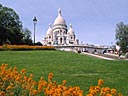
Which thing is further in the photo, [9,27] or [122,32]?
[122,32]

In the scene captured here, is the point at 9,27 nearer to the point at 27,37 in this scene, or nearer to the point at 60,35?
the point at 27,37

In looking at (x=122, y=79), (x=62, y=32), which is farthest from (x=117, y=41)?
(x=122, y=79)

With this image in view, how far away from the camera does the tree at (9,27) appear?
61438 mm

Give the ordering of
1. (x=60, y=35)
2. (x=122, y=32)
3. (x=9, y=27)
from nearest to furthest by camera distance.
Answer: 1. (x=9, y=27)
2. (x=122, y=32)
3. (x=60, y=35)

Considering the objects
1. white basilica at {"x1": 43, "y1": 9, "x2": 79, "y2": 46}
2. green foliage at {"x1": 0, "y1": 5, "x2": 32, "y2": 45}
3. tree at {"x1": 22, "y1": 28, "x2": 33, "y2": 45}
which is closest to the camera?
green foliage at {"x1": 0, "y1": 5, "x2": 32, "y2": 45}

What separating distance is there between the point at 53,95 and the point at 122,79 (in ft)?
27.3

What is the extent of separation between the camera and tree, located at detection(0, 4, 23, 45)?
61.4m

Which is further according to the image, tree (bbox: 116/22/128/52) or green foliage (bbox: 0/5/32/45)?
tree (bbox: 116/22/128/52)

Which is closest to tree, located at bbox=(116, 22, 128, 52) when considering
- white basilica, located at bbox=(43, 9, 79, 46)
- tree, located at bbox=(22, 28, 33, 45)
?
tree, located at bbox=(22, 28, 33, 45)

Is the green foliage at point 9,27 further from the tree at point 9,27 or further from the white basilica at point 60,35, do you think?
the white basilica at point 60,35

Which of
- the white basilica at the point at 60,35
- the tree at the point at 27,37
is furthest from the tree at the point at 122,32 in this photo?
the white basilica at the point at 60,35

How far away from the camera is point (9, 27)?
6462cm

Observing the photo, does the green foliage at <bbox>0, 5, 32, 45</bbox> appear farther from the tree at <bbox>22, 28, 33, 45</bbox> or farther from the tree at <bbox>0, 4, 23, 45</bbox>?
the tree at <bbox>22, 28, 33, 45</bbox>

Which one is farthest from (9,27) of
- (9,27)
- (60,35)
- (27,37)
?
(60,35)
